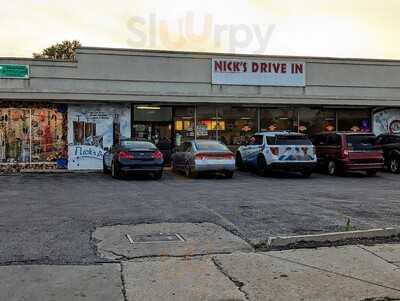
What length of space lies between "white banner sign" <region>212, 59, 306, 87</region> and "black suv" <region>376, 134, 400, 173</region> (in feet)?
14.9

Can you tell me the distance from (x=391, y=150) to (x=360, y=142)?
269cm

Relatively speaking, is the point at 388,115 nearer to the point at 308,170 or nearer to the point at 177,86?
the point at 308,170

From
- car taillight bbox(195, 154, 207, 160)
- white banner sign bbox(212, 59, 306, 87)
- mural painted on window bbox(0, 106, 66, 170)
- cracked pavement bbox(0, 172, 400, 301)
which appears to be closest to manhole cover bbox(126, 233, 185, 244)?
cracked pavement bbox(0, 172, 400, 301)

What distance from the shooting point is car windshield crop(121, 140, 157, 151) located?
2019 cm

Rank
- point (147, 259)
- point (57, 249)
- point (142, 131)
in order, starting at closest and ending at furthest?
1. point (147, 259)
2. point (57, 249)
3. point (142, 131)

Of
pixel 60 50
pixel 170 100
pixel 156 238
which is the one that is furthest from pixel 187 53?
pixel 60 50

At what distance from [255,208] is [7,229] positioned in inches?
203

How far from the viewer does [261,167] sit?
21953 millimetres

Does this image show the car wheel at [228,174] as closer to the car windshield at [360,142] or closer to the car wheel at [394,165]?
the car windshield at [360,142]

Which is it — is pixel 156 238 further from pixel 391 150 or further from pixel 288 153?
pixel 391 150

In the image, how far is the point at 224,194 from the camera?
1509 cm

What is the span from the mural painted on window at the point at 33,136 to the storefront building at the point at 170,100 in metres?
0.04

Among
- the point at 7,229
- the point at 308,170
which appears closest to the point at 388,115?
the point at 308,170

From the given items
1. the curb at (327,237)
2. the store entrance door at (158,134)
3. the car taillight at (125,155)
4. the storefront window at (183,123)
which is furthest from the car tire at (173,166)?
the curb at (327,237)
